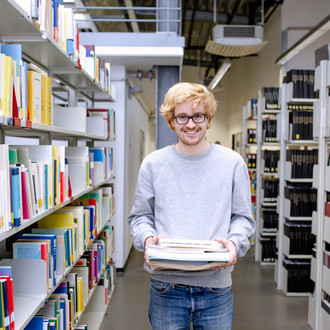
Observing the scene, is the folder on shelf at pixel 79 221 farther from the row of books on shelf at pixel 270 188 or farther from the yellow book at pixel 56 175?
the row of books on shelf at pixel 270 188

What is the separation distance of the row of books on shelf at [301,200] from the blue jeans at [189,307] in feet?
10.4

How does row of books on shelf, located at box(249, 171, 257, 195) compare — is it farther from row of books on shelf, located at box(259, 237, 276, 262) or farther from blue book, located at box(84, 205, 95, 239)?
blue book, located at box(84, 205, 95, 239)

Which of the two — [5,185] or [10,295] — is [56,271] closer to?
[10,295]

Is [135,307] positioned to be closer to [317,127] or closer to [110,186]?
[110,186]

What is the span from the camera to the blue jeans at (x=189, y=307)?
1.54 m

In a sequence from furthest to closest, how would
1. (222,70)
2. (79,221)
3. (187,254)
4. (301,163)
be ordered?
(222,70), (301,163), (79,221), (187,254)

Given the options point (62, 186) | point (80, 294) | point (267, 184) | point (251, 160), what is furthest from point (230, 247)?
point (251, 160)

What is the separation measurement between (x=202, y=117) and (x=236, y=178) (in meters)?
0.28

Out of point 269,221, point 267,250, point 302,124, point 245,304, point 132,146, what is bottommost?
point 245,304

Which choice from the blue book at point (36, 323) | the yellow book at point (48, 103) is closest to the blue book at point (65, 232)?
the blue book at point (36, 323)

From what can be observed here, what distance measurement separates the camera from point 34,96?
186 centimetres

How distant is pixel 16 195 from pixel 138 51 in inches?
135

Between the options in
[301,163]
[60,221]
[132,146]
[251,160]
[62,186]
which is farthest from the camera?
[251,160]

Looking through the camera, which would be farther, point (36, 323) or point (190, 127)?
point (36, 323)
